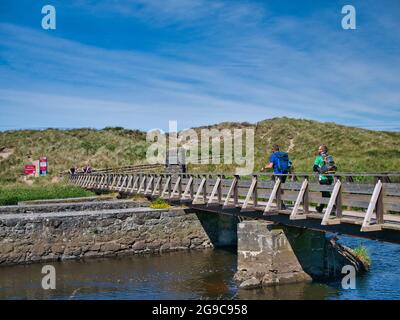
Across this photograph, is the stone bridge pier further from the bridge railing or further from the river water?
the bridge railing

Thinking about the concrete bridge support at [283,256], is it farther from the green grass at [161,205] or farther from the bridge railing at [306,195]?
the green grass at [161,205]

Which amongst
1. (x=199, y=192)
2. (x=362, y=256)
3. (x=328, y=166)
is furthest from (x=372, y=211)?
(x=199, y=192)

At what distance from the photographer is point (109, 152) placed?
57375 millimetres

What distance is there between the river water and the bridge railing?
171 cm

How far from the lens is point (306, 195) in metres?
11.3

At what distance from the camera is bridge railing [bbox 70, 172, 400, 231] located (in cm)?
918

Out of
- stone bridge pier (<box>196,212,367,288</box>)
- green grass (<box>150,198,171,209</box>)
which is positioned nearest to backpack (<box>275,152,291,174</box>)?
stone bridge pier (<box>196,212,367,288</box>)

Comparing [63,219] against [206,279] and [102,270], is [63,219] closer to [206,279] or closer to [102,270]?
[102,270]

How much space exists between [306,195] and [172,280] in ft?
15.1

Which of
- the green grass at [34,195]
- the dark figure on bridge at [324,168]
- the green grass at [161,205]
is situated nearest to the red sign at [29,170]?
the green grass at [34,195]

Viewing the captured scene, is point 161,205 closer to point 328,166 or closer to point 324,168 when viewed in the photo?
point 324,168
